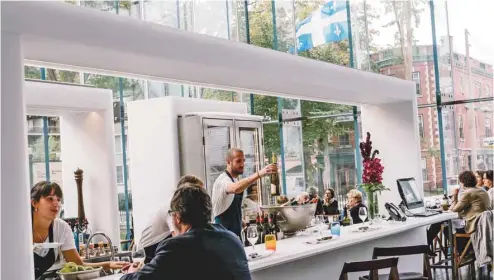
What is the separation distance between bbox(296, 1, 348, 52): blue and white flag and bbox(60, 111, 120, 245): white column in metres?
5.11

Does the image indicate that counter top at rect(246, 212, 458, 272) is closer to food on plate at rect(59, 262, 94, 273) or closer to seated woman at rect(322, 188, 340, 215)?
food on plate at rect(59, 262, 94, 273)

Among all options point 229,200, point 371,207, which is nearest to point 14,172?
point 229,200

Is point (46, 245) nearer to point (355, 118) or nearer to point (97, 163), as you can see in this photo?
point (97, 163)

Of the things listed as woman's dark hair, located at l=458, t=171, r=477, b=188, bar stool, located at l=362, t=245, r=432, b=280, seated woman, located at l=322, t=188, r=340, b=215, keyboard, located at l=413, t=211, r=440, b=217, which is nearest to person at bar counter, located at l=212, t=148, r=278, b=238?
bar stool, located at l=362, t=245, r=432, b=280

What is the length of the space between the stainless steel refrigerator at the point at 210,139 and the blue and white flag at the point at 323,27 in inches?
123

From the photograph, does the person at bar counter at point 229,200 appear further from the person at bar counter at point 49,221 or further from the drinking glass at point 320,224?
the person at bar counter at point 49,221

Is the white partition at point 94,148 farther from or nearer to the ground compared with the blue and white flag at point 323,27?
nearer to the ground

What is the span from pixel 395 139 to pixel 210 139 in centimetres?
246

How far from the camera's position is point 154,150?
8211mm

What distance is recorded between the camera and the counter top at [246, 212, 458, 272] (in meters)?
3.77

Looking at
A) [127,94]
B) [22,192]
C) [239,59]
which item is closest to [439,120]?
[127,94]

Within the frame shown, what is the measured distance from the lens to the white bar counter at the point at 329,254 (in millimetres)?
3975

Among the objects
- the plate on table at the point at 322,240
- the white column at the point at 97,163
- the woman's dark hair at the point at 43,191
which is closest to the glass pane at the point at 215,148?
the white column at the point at 97,163

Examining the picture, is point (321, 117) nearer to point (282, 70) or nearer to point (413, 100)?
point (413, 100)
